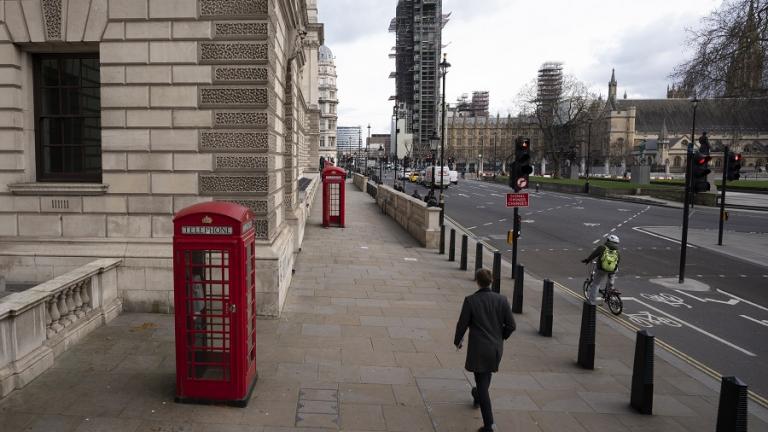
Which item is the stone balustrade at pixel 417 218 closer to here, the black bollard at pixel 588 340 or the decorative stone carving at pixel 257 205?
the decorative stone carving at pixel 257 205

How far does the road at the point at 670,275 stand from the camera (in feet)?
31.2

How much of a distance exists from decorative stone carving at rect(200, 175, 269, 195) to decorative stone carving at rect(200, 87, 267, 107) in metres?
1.17

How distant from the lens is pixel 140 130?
9.05 m

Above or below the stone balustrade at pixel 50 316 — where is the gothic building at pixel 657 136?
above

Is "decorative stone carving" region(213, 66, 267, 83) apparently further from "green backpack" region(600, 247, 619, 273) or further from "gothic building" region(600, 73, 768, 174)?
"gothic building" region(600, 73, 768, 174)

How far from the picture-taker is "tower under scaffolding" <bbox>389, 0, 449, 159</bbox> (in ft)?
428

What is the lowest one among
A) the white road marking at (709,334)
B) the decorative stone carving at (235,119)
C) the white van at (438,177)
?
the white road marking at (709,334)

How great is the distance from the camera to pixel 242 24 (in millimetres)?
8844

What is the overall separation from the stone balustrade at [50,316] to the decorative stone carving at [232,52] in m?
3.55

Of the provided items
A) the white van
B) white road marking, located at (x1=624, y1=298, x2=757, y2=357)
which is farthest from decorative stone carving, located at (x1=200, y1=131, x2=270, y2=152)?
the white van

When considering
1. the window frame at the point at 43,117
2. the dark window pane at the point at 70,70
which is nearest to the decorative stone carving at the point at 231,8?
the window frame at the point at 43,117

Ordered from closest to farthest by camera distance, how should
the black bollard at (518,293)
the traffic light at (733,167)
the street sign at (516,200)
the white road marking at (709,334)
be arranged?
1. the white road marking at (709,334)
2. the black bollard at (518,293)
3. the street sign at (516,200)
4. the traffic light at (733,167)

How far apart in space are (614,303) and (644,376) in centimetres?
535

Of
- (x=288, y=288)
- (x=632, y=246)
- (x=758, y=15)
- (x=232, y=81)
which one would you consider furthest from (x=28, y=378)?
(x=758, y=15)
